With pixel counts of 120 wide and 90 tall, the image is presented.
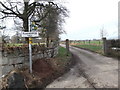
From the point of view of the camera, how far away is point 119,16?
10.1m

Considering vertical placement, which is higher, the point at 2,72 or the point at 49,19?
the point at 49,19

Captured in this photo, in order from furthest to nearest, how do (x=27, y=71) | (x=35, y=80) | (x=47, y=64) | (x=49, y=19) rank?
(x=49, y=19) → (x=47, y=64) → (x=27, y=71) → (x=35, y=80)

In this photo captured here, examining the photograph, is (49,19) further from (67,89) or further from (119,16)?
(67,89)

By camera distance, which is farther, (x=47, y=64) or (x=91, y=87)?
(x=47, y=64)

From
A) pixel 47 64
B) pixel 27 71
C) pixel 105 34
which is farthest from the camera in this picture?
pixel 105 34

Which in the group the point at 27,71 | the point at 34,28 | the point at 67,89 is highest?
the point at 34,28

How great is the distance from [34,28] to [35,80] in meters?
2.46

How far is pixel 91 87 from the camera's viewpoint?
3.86 meters

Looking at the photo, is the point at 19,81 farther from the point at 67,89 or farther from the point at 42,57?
the point at 42,57

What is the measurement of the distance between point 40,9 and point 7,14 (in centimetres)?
255

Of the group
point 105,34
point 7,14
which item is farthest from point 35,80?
point 105,34

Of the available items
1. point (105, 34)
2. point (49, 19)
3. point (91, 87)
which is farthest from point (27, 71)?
point (105, 34)

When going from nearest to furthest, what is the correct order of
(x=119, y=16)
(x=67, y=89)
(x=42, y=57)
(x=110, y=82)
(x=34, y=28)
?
(x=67, y=89) → (x=110, y=82) → (x=34, y=28) → (x=42, y=57) → (x=119, y=16)

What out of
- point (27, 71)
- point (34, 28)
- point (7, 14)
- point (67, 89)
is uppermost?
point (7, 14)
